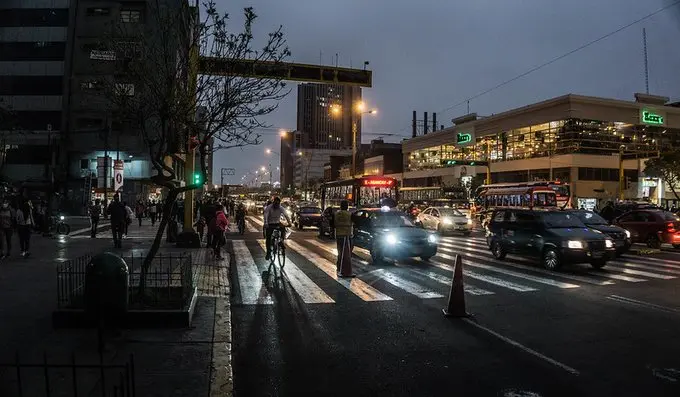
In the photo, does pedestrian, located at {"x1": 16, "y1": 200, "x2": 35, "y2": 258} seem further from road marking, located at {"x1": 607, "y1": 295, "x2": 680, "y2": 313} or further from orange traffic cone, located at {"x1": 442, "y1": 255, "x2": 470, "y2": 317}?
road marking, located at {"x1": 607, "y1": 295, "x2": 680, "y2": 313}

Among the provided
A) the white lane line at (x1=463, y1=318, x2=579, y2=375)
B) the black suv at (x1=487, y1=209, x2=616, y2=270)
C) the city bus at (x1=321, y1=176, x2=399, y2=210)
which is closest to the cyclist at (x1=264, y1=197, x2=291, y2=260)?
the black suv at (x1=487, y1=209, x2=616, y2=270)

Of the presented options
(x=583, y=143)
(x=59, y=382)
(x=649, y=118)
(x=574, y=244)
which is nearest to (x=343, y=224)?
(x=574, y=244)

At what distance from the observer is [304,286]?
11953mm

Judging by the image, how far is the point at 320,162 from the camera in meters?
162

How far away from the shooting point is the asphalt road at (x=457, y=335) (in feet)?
18.9

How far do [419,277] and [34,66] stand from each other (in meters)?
57.4

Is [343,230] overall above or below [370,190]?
below

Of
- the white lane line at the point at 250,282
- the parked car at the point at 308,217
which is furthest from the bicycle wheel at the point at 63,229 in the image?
the parked car at the point at 308,217

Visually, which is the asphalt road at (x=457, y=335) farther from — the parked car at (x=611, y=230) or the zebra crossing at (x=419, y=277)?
the parked car at (x=611, y=230)

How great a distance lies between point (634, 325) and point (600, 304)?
5.37ft

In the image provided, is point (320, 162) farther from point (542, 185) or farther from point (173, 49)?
point (173, 49)

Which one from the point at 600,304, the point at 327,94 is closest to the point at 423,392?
the point at 600,304

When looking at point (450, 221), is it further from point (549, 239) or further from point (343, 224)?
point (343, 224)

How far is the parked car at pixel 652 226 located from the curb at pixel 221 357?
17.9m
